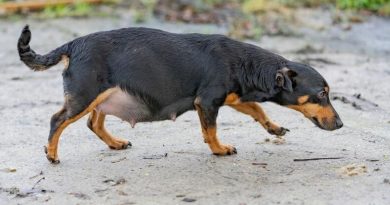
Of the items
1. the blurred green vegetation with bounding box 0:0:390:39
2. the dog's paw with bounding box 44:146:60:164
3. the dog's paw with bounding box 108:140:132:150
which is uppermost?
the dog's paw with bounding box 44:146:60:164

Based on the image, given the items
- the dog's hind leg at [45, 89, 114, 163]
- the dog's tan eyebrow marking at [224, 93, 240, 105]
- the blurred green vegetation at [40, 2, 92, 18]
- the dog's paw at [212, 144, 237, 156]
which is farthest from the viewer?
the blurred green vegetation at [40, 2, 92, 18]

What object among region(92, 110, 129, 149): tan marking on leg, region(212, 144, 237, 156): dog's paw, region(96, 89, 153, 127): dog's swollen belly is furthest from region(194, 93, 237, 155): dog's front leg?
region(92, 110, 129, 149): tan marking on leg

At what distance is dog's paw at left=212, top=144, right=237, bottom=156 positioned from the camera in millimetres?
6516

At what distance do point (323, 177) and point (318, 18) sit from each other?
7309 mm

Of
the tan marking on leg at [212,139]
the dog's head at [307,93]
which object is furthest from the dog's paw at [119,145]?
the dog's head at [307,93]

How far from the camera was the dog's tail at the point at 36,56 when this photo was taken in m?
6.43

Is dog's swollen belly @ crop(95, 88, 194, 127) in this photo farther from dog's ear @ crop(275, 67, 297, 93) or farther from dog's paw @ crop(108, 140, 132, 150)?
dog's ear @ crop(275, 67, 297, 93)

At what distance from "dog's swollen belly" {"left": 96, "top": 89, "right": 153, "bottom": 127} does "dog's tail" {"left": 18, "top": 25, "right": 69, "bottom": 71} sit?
Result: 536 mm

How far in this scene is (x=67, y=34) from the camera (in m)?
11.8

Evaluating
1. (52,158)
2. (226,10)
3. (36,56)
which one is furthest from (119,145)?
(226,10)

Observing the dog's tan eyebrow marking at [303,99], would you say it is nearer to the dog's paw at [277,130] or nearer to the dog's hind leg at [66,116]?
the dog's paw at [277,130]

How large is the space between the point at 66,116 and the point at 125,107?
0.51 m

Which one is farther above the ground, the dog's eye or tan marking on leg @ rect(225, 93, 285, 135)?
the dog's eye

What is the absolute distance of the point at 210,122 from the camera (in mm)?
6344
